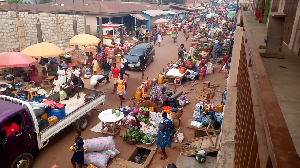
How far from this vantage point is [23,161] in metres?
6.92

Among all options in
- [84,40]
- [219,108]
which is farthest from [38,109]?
[84,40]

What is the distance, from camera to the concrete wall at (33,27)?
50.8ft

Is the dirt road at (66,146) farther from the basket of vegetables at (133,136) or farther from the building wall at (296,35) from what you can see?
the building wall at (296,35)

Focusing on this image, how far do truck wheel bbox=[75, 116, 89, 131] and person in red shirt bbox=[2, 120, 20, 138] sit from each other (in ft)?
8.46

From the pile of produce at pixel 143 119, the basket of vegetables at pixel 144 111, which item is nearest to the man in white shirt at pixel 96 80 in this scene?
the basket of vegetables at pixel 144 111

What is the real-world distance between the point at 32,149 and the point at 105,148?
2.15m

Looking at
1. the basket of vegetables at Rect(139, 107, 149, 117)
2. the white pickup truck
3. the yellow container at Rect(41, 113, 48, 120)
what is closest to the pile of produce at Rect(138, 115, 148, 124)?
the basket of vegetables at Rect(139, 107, 149, 117)

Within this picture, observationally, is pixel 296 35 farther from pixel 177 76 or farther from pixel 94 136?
pixel 177 76

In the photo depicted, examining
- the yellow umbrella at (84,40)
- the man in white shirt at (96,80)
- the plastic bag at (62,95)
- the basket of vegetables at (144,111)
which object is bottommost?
the basket of vegetables at (144,111)

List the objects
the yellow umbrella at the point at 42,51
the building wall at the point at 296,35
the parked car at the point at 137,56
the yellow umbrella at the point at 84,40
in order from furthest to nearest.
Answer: the parked car at the point at 137,56
the yellow umbrella at the point at 84,40
the yellow umbrella at the point at 42,51
the building wall at the point at 296,35

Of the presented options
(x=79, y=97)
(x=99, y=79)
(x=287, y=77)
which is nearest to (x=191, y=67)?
(x=99, y=79)

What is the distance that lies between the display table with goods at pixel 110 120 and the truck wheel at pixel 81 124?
79 cm

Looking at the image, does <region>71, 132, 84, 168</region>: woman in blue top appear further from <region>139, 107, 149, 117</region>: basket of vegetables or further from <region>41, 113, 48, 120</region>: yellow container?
<region>139, 107, 149, 117</region>: basket of vegetables

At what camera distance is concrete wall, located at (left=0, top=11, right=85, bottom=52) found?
15.5 m
